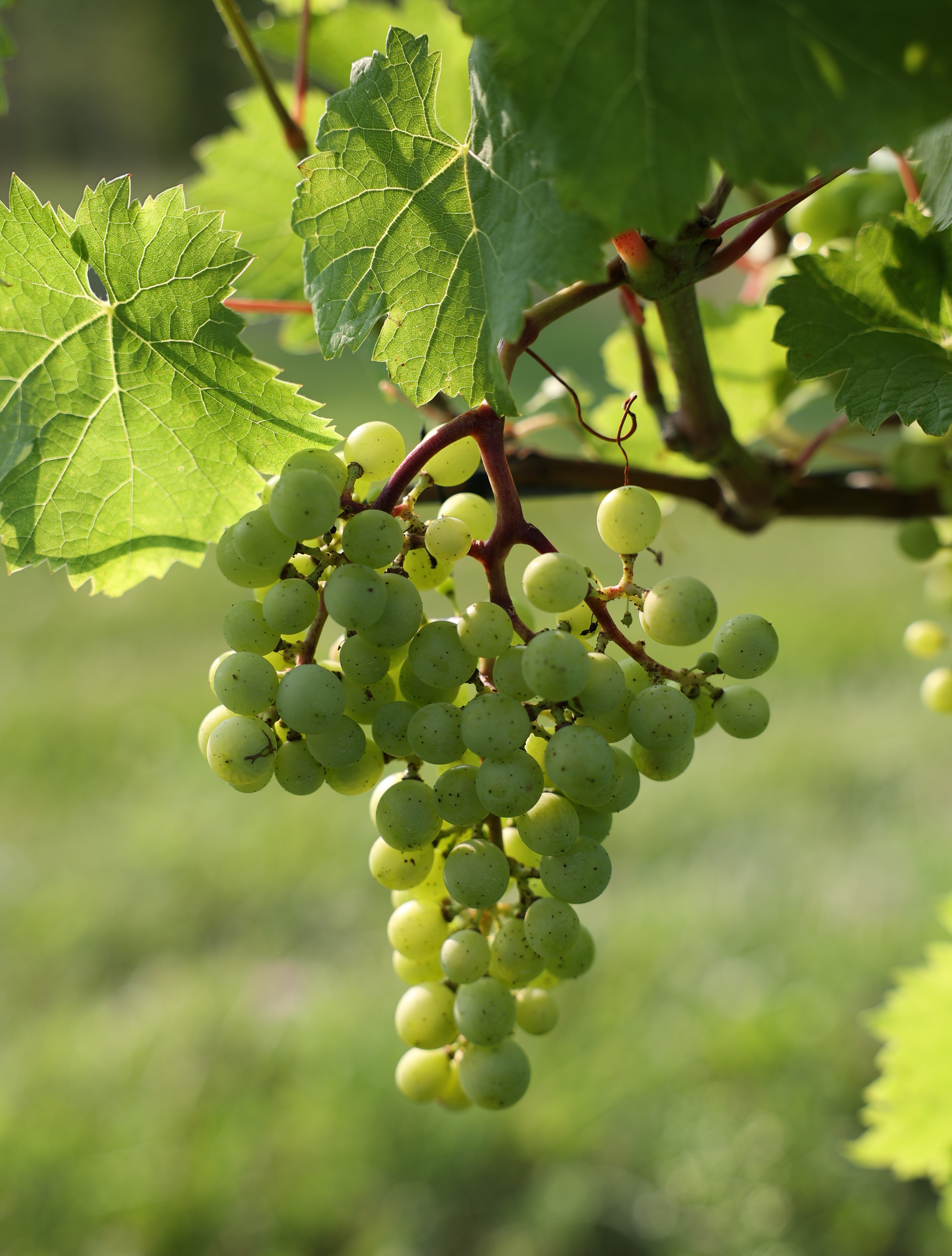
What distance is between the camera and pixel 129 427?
0.45m

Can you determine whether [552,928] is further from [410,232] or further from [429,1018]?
[410,232]

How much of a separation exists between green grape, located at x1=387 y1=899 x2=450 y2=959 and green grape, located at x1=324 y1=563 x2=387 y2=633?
178mm

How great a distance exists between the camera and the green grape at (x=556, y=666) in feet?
1.17

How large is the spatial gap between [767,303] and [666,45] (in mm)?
193

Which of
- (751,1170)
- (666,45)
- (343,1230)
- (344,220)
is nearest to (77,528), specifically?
(344,220)

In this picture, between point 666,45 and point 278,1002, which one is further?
point 278,1002

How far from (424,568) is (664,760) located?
0.13 metres

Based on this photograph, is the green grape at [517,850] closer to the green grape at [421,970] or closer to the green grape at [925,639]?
the green grape at [421,970]

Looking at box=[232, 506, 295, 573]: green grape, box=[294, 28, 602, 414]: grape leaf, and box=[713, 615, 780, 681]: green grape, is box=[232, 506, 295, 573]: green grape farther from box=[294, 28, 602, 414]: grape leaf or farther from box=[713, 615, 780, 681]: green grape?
box=[713, 615, 780, 681]: green grape

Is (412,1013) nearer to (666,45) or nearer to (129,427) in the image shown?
(129,427)

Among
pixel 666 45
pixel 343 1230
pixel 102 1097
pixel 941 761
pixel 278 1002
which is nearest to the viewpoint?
pixel 666 45

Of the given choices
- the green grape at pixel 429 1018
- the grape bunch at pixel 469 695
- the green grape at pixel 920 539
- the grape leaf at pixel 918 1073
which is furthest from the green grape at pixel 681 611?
the grape leaf at pixel 918 1073

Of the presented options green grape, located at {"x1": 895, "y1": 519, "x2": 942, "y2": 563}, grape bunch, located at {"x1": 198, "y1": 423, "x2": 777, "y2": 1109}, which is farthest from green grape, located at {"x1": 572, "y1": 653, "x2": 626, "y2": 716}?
green grape, located at {"x1": 895, "y1": 519, "x2": 942, "y2": 563}

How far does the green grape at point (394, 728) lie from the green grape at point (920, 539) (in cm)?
50
